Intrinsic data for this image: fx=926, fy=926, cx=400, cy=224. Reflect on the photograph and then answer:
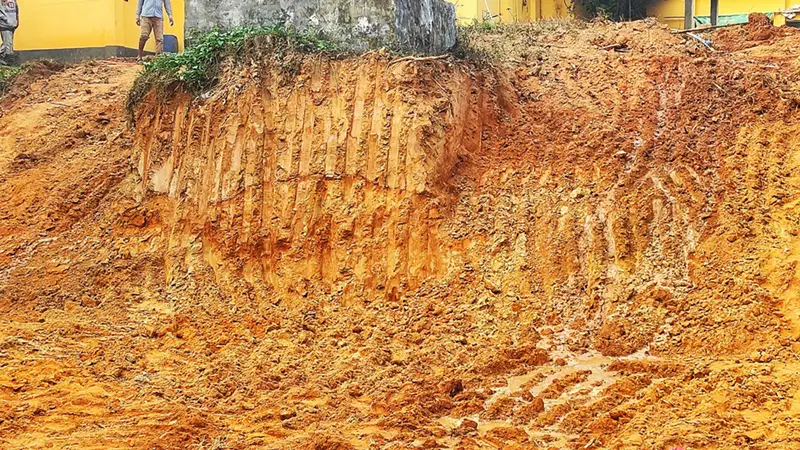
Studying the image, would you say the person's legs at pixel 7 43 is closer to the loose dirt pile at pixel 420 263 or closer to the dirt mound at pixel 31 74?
the dirt mound at pixel 31 74

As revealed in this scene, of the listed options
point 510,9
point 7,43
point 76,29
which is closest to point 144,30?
point 76,29

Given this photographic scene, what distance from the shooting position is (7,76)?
1209 centimetres

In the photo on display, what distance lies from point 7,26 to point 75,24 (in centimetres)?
117

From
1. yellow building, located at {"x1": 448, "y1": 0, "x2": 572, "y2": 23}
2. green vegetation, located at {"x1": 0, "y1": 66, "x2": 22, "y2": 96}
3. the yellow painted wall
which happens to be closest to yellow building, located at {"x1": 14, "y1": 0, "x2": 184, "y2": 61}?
the yellow painted wall

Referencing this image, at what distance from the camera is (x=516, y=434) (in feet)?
17.5

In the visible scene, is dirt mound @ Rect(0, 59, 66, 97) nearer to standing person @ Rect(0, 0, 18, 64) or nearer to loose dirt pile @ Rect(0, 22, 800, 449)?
standing person @ Rect(0, 0, 18, 64)

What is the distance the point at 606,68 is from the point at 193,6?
4.33 meters

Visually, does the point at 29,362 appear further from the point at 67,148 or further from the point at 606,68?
the point at 606,68

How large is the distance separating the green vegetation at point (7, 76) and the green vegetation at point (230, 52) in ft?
12.9

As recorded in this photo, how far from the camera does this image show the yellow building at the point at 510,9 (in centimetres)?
1549

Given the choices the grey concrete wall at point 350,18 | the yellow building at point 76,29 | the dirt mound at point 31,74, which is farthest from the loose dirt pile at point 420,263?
the yellow building at point 76,29

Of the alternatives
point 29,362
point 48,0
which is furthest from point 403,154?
point 48,0

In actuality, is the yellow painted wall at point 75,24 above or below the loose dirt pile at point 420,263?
above

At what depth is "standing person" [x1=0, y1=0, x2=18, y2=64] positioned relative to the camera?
44.9ft
